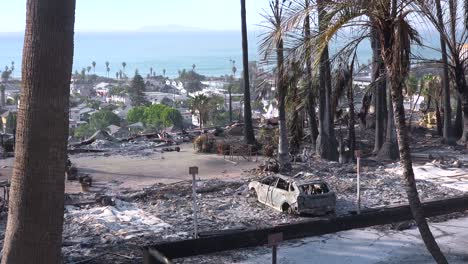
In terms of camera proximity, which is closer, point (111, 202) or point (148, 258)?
point (148, 258)

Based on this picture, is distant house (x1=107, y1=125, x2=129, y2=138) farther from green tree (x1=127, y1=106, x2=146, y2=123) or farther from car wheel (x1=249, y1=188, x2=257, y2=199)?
car wheel (x1=249, y1=188, x2=257, y2=199)

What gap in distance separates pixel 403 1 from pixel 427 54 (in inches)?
92.5

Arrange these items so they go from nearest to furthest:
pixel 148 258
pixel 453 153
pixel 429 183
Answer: pixel 148 258 < pixel 429 183 < pixel 453 153

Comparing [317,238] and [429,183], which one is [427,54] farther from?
[429,183]

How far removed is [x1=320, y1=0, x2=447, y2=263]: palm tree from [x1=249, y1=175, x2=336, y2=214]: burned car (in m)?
8.55

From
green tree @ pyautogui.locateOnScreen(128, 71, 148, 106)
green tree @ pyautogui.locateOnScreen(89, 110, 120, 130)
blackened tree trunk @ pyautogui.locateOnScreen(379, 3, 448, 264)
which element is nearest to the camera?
blackened tree trunk @ pyautogui.locateOnScreen(379, 3, 448, 264)

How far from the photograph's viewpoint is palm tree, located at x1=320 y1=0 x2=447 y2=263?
8492mm

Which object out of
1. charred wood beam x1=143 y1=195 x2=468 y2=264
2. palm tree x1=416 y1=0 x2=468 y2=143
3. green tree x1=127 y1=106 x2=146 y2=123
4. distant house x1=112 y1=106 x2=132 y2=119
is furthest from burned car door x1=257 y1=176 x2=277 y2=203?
distant house x1=112 y1=106 x2=132 y2=119

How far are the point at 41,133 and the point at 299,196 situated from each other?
11.9 m

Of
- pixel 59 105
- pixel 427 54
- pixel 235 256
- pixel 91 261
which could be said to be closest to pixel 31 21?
pixel 59 105

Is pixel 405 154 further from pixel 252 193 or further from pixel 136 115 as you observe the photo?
pixel 136 115

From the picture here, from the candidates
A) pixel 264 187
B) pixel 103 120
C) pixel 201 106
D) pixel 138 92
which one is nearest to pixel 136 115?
pixel 103 120

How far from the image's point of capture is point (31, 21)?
6.35 m

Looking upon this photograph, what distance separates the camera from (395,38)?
8.48m
